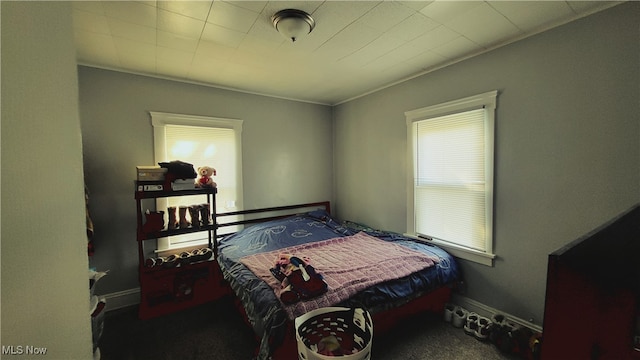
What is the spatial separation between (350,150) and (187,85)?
232cm

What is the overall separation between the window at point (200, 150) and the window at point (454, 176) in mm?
2200

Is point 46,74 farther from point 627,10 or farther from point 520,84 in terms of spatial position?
point 627,10

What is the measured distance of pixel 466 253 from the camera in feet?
7.79

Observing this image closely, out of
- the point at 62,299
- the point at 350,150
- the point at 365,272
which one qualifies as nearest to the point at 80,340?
the point at 62,299

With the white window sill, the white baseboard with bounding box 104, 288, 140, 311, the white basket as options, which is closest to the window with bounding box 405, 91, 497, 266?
the white window sill

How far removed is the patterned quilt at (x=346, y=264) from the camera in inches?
67.1

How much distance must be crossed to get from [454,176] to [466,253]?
0.76m

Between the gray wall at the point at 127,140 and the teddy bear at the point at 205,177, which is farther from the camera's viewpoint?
the teddy bear at the point at 205,177

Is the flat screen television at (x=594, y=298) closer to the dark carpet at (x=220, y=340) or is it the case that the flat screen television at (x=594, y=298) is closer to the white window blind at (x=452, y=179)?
the dark carpet at (x=220, y=340)

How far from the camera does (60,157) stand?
1.86 feet

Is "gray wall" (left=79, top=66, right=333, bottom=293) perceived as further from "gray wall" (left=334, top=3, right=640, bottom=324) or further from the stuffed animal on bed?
"gray wall" (left=334, top=3, right=640, bottom=324)

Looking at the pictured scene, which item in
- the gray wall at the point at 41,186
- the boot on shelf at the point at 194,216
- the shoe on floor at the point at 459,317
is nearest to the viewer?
the gray wall at the point at 41,186

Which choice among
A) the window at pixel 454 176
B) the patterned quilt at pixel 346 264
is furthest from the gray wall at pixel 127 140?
the window at pixel 454 176

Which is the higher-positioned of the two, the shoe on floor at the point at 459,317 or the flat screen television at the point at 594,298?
the flat screen television at the point at 594,298
